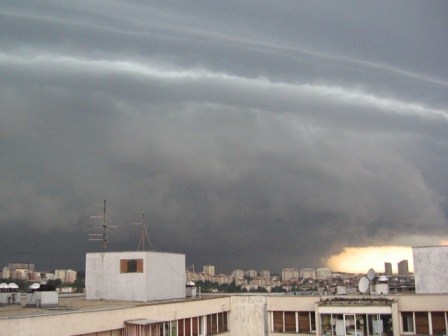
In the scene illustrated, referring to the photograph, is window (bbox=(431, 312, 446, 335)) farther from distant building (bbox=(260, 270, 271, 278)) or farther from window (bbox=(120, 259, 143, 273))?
distant building (bbox=(260, 270, 271, 278))

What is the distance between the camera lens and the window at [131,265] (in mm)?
38844

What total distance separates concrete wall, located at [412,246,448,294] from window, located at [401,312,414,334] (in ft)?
21.4

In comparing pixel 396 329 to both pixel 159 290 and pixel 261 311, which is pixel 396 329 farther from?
pixel 159 290

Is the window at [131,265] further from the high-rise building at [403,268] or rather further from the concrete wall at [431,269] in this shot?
the high-rise building at [403,268]

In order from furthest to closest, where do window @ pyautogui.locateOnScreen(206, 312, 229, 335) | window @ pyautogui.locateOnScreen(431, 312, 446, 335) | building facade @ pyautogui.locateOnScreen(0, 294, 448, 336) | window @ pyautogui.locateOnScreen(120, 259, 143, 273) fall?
window @ pyautogui.locateOnScreen(120, 259, 143, 273)
window @ pyautogui.locateOnScreen(206, 312, 229, 335)
window @ pyautogui.locateOnScreen(431, 312, 446, 335)
building facade @ pyautogui.locateOnScreen(0, 294, 448, 336)

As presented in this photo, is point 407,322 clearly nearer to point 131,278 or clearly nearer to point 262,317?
point 262,317

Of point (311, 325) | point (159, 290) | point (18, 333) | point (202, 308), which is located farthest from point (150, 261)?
point (18, 333)

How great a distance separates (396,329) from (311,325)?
6736mm

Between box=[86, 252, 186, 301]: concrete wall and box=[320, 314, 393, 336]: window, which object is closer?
box=[320, 314, 393, 336]: window

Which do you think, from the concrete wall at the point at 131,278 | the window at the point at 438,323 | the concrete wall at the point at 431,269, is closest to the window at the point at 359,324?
the window at the point at 438,323

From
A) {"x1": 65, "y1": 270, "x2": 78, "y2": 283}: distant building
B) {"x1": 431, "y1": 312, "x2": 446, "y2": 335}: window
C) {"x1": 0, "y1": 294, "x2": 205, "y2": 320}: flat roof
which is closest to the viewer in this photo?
{"x1": 0, "y1": 294, "x2": 205, "y2": 320}: flat roof

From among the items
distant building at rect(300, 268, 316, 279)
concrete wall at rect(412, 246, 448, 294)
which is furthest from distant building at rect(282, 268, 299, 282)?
concrete wall at rect(412, 246, 448, 294)

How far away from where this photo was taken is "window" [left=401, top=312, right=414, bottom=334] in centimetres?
3656

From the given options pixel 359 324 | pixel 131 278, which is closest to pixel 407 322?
pixel 359 324
